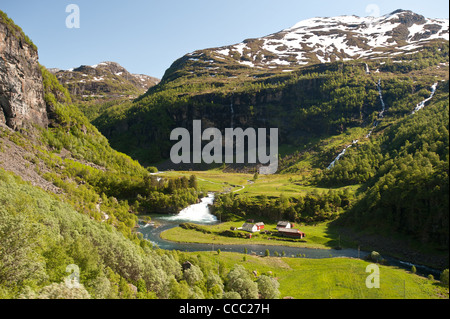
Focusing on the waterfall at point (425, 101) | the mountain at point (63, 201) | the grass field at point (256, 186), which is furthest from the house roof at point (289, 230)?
the waterfall at point (425, 101)

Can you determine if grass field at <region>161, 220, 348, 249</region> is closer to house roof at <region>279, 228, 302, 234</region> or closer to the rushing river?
the rushing river

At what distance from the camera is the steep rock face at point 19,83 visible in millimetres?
87938

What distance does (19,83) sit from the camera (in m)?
95.8

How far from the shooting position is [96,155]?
12200 centimetres

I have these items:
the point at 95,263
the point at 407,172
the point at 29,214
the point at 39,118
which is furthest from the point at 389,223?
the point at 39,118

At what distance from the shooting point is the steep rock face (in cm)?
8794

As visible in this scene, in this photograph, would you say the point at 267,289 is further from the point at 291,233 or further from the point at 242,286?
the point at 291,233

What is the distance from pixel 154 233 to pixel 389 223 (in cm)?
6169

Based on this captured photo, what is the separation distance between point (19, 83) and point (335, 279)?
108 meters

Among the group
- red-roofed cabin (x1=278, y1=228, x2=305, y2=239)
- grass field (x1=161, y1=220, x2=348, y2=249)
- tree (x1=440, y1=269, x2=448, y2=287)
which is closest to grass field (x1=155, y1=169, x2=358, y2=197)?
grass field (x1=161, y1=220, x2=348, y2=249)

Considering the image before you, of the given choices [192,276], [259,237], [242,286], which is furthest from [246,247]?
[192,276]

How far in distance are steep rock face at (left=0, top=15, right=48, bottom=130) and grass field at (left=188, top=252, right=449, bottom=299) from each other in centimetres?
7545

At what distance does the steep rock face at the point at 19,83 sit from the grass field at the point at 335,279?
7545 centimetres

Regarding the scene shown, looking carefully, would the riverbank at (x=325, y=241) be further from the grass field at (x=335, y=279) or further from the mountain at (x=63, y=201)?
the mountain at (x=63, y=201)
